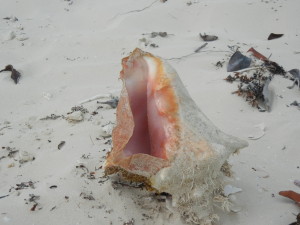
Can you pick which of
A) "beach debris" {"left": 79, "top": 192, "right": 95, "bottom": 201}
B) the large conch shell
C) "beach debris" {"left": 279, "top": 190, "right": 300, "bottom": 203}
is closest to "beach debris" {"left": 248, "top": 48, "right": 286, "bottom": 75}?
"beach debris" {"left": 279, "top": 190, "right": 300, "bottom": 203}

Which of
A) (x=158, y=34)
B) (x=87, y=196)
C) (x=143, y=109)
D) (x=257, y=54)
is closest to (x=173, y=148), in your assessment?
(x=143, y=109)

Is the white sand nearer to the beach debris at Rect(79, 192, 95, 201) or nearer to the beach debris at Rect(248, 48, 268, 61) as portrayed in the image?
the beach debris at Rect(79, 192, 95, 201)

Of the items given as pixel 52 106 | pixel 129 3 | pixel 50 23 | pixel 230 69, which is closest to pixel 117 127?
pixel 52 106

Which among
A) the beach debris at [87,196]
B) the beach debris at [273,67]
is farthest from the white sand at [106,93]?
the beach debris at [273,67]

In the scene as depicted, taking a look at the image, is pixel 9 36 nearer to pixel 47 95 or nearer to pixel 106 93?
pixel 47 95

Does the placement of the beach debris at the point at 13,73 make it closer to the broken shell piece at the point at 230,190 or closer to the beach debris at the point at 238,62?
the beach debris at the point at 238,62

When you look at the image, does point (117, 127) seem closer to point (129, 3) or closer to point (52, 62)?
point (52, 62)
